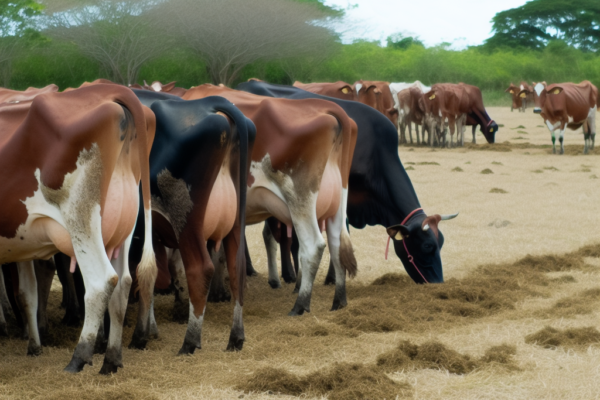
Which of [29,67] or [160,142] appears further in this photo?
[29,67]

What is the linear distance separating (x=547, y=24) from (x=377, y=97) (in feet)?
157

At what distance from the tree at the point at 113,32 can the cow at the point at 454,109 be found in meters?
20.2

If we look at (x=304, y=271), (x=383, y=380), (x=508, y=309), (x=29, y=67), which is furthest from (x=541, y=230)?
(x=29, y=67)

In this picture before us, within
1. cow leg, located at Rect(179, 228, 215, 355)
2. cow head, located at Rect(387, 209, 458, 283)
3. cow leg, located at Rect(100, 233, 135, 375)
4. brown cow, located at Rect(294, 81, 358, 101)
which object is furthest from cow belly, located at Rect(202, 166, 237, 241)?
brown cow, located at Rect(294, 81, 358, 101)

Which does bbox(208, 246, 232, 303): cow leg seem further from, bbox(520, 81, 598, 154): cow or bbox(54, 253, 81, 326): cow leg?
bbox(520, 81, 598, 154): cow

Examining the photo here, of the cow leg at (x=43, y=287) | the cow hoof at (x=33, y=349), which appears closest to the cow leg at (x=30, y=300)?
the cow hoof at (x=33, y=349)

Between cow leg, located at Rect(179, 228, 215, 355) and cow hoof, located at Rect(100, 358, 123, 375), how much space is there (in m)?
0.58

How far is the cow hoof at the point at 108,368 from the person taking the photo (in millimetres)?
4309

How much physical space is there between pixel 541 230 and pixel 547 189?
3.82m

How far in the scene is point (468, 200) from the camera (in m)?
12.0

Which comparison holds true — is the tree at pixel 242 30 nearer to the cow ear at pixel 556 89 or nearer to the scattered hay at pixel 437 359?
the cow ear at pixel 556 89

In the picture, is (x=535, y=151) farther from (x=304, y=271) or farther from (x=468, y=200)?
(x=304, y=271)

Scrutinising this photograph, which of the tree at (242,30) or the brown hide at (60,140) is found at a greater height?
the tree at (242,30)

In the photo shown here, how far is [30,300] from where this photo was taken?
195 inches
